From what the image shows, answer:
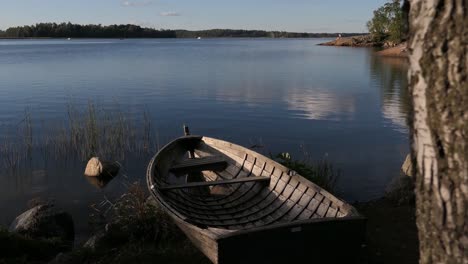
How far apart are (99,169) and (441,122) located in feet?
39.8

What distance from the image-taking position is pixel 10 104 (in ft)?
77.2

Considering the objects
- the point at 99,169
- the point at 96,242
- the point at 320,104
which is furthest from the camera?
the point at 320,104

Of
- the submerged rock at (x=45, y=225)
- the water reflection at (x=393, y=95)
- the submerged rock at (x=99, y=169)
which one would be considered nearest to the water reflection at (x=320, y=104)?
the water reflection at (x=393, y=95)

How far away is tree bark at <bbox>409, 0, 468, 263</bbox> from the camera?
7.13 feet

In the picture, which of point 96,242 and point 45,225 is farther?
point 45,225

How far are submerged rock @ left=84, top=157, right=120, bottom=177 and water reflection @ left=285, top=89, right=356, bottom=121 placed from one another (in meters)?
10.7

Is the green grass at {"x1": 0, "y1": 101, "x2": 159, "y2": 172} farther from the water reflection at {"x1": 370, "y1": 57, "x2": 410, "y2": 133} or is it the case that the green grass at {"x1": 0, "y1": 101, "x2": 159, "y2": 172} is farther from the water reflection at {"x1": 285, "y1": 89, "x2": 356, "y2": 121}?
the water reflection at {"x1": 370, "y1": 57, "x2": 410, "y2": 133}

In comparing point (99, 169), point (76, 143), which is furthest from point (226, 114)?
point (99, 169)

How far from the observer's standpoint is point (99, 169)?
1341 centimetres

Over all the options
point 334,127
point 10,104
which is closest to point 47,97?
point 10,104

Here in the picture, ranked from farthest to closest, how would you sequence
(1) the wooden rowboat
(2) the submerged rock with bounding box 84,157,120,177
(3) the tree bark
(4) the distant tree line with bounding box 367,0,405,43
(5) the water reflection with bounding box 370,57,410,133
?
1. (4) the distant tree line with bounding box 367,0,405,43
2. (5) the water reflection with bounding box 370,57,410,133
3. (2) the submerged rock with bounding box 84,157,120,177
4. (1) the wooden rowboat
5. (3) the tree bark

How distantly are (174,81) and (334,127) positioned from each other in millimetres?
17172

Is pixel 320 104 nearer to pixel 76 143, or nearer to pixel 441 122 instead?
pixel 76 143

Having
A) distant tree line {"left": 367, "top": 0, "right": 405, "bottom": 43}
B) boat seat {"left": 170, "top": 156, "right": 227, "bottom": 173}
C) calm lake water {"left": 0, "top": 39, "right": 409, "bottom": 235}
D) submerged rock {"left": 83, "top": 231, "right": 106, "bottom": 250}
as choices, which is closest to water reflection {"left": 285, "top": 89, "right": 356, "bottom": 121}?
calm lake water {"left": 0, "top": 39, "right": 409, "bottom": 235}
